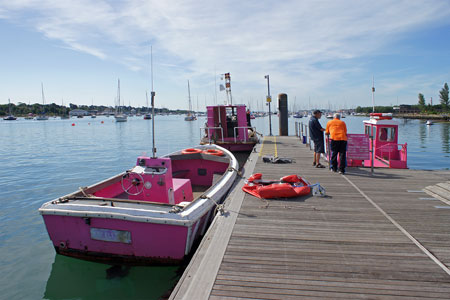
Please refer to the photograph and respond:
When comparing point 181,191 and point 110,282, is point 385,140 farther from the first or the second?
point 110,282

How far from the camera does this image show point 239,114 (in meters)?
16.9

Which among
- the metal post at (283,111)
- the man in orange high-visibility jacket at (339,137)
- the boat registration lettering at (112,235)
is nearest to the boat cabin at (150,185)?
the boat registration lettering at (112,235)

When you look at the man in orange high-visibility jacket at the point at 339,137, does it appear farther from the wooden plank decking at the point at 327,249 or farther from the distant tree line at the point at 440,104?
the distant tree line at the point at 440,104

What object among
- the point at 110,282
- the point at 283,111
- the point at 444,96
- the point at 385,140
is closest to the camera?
the point at 110,282

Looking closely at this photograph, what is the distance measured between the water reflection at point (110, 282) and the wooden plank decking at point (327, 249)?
166 cm

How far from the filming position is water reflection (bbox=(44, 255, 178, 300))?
524 cm

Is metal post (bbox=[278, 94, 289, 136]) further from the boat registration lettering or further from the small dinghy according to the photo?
the boat registration lettering

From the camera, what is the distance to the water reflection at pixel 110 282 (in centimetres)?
524

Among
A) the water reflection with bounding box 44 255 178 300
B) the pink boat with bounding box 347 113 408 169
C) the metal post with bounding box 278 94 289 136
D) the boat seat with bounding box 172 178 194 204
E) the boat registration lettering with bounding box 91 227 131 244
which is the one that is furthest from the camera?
the metal post with bounding box 278 94 289 136

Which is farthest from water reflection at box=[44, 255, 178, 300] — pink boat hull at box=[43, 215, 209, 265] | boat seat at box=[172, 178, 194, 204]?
boat seat at box=[172, 178, 194, 204]

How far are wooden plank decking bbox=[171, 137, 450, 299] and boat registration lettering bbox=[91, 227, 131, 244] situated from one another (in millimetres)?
1370

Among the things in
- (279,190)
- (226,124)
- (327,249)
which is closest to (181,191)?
(279,190)

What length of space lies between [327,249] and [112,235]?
3270mm

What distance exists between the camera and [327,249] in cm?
398
